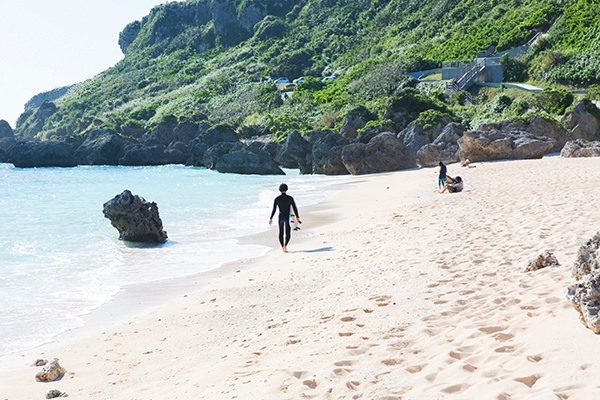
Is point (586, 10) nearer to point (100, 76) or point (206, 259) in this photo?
point (206, 259)

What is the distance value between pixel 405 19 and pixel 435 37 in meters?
20.8

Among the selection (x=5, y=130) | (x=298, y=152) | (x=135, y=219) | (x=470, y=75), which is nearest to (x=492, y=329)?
(x=135, y=219)

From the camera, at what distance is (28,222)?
67.0 feet

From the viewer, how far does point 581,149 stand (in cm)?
2508

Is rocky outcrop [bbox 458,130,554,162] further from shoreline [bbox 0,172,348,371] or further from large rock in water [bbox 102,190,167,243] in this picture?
shoreline [bbox 0,172,348,371]

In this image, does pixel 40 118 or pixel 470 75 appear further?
pixel 40 118

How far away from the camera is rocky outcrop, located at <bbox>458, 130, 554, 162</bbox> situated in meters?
27.1

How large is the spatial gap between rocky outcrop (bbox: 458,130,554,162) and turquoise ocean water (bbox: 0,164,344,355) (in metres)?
7.83

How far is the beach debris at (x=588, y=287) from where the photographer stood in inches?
167

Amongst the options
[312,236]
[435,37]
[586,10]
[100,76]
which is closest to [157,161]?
[435,37]

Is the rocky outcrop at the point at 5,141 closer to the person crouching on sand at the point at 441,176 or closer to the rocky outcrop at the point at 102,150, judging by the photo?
the rocky outcrop at the point at 102,150

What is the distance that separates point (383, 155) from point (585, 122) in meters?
11.0

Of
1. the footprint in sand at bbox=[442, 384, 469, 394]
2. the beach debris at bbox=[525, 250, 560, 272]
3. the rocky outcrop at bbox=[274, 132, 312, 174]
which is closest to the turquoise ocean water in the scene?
the footprint in sand at bbox=[442, 384, 469, 394]

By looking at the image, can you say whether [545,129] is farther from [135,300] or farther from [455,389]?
[455,389]
